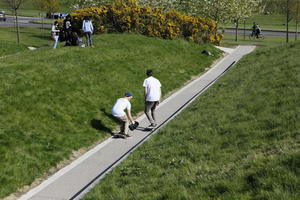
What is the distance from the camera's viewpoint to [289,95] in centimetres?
1326

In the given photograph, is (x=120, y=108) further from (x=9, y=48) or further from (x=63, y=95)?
(x=9, y=48)

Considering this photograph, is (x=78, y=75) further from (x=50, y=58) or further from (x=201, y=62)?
(x=201, y=62)

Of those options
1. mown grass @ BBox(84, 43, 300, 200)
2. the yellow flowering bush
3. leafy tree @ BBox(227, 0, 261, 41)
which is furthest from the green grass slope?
leafy tree @ BBox(227, 0, 261, 41)

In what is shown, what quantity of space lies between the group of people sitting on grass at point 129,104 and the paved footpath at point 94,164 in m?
0.40

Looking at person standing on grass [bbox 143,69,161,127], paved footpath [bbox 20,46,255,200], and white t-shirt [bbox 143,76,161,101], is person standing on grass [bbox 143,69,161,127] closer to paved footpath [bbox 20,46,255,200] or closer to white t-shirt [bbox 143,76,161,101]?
white t-shirt [bbox 143,76,161,101]

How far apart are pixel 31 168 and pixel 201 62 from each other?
1862 centimetres

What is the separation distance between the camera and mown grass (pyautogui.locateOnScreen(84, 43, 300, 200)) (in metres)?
7.04

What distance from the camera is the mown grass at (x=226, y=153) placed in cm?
704

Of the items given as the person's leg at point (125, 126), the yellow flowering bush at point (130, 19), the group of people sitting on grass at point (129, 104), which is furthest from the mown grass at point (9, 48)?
the person's leg at point (125, 126)

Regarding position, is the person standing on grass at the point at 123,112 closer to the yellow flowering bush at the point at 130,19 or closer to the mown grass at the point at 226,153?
the mown grass at the point at 226,153

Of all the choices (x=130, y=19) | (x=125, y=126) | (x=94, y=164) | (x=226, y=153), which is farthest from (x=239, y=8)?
(x=226, y=153)

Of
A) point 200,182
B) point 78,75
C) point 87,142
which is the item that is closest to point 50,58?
point 78,75

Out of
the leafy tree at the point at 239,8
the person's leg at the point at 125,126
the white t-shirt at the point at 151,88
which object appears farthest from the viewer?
the leafy tree at the point at 239,8

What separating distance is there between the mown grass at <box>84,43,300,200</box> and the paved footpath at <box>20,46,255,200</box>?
650mm
